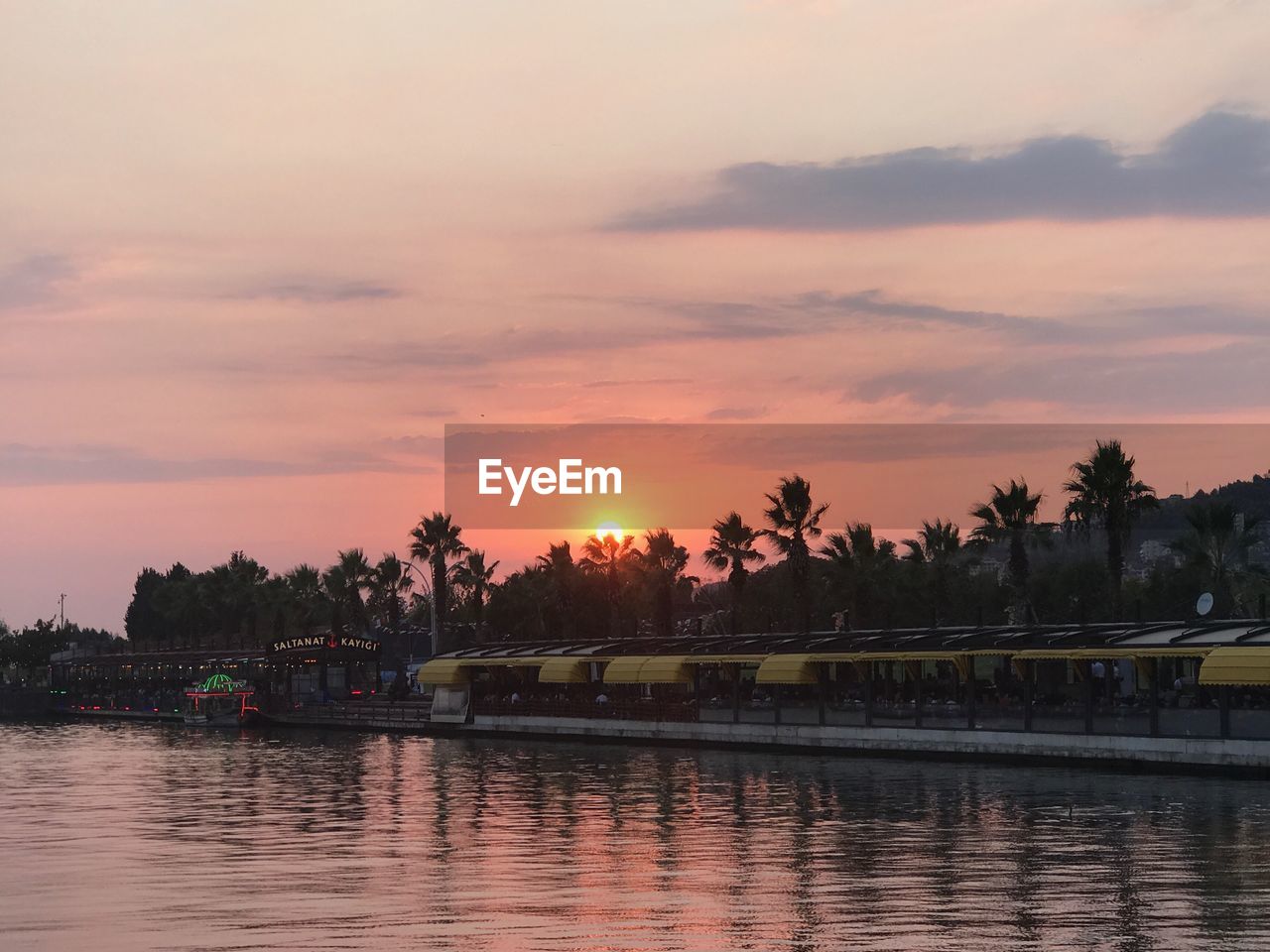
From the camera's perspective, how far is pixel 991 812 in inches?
1674

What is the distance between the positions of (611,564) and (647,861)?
100 m

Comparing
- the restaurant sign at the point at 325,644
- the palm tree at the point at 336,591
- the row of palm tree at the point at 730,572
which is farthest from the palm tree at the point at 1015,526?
the palm tree at the point at 336,591

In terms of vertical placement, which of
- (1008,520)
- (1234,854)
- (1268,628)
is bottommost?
(1234,854)

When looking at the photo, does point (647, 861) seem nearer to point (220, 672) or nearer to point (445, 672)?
point (445, 672)

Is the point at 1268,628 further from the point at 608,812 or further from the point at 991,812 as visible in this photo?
the point at 608,812

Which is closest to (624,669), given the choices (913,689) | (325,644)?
(913,689)

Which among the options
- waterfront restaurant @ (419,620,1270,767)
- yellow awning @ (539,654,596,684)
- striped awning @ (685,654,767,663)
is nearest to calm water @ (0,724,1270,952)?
waterfront restaurant @ (419,620,1270,767)

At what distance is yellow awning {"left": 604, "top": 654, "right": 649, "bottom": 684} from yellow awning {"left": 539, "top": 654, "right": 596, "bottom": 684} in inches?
98.0

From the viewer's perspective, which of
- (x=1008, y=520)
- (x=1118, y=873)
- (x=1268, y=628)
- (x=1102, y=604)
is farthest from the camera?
(x=1102, y=604)

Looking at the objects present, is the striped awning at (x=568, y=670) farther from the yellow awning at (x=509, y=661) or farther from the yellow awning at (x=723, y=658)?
the yellow awning at (x=723, y=658)

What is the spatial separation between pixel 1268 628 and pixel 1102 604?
5889cm

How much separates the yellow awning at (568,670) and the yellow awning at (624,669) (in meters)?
2.49

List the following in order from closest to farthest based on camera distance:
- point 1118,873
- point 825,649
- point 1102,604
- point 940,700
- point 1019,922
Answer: point 1019,922 → point 1118,873 → point 940,700 → point 825,649 → point 1102,604

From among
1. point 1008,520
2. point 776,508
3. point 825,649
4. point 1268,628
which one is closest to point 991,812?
point 1268,628
